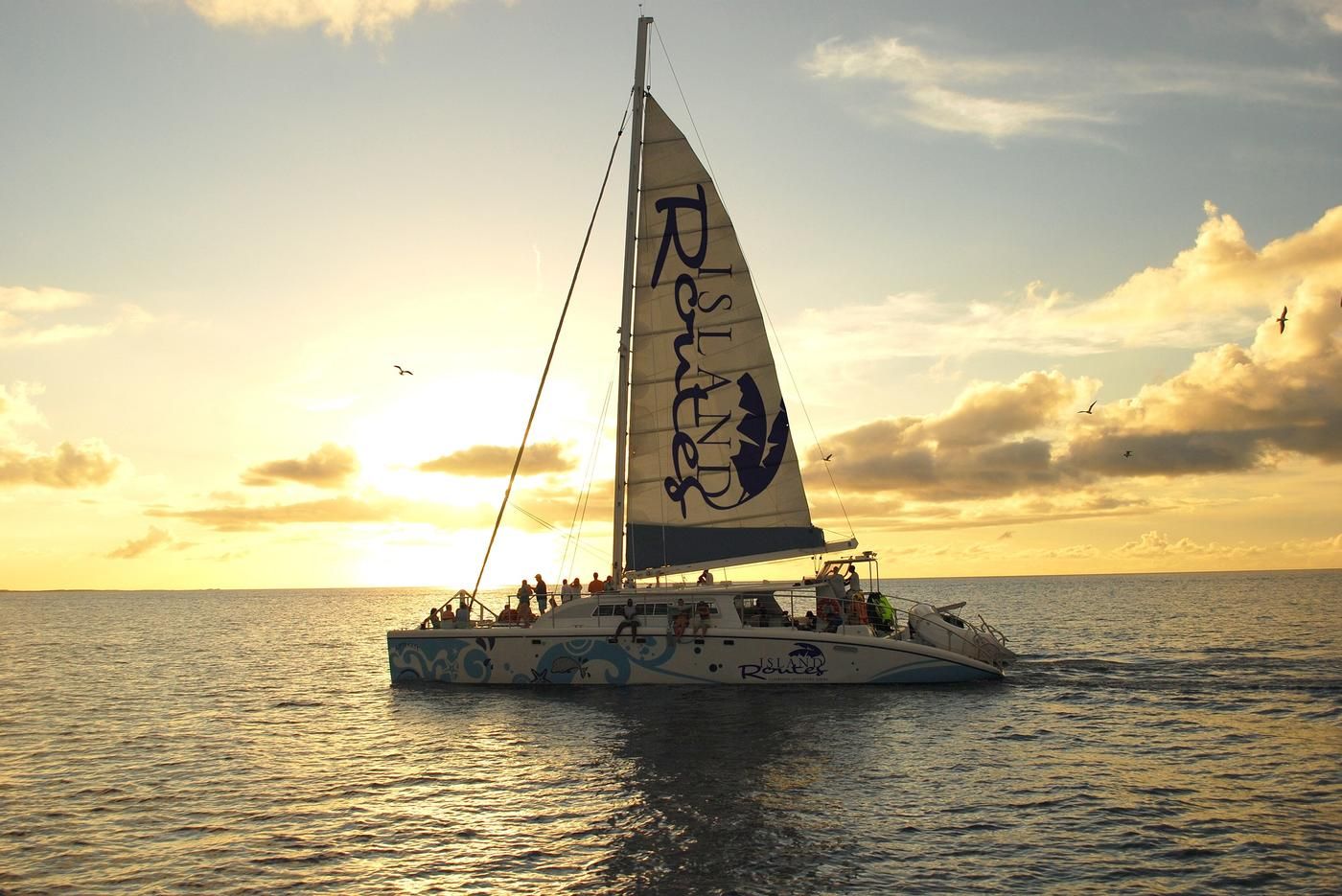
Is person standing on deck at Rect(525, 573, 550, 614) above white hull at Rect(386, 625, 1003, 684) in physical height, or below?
above

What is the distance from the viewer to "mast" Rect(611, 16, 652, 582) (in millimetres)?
26469

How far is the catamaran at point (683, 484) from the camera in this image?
86.9 feet

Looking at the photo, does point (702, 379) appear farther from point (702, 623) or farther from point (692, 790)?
point (692, 790)

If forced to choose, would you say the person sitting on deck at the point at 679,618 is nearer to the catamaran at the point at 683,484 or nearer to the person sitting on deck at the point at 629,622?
the catamaran at the point at 683,484

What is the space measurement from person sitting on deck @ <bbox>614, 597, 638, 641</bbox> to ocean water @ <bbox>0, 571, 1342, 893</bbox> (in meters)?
1.53

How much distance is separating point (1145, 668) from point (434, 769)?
25.9m

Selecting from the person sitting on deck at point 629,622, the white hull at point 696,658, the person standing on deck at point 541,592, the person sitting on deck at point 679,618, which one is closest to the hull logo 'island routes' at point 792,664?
the white hull at point 696,658

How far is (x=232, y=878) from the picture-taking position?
503 inches

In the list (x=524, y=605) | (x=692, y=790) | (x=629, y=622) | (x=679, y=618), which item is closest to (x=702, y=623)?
(x=679, y=618)

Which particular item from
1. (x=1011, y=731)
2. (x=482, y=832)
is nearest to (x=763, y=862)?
(x=482, y=832)

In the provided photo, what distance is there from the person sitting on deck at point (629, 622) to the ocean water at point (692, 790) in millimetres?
1527

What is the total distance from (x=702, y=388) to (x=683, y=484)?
2656 millimetres

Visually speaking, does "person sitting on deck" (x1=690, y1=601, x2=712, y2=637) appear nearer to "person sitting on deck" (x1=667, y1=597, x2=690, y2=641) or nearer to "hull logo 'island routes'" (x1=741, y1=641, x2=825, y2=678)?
"person sitting on deck" (x1=667, y1=597, x2=690, y2=641)

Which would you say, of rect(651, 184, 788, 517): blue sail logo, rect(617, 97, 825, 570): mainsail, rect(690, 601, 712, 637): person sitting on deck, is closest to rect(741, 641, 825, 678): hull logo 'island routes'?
rect(690, 601, 712, 637): person sitting on deck
